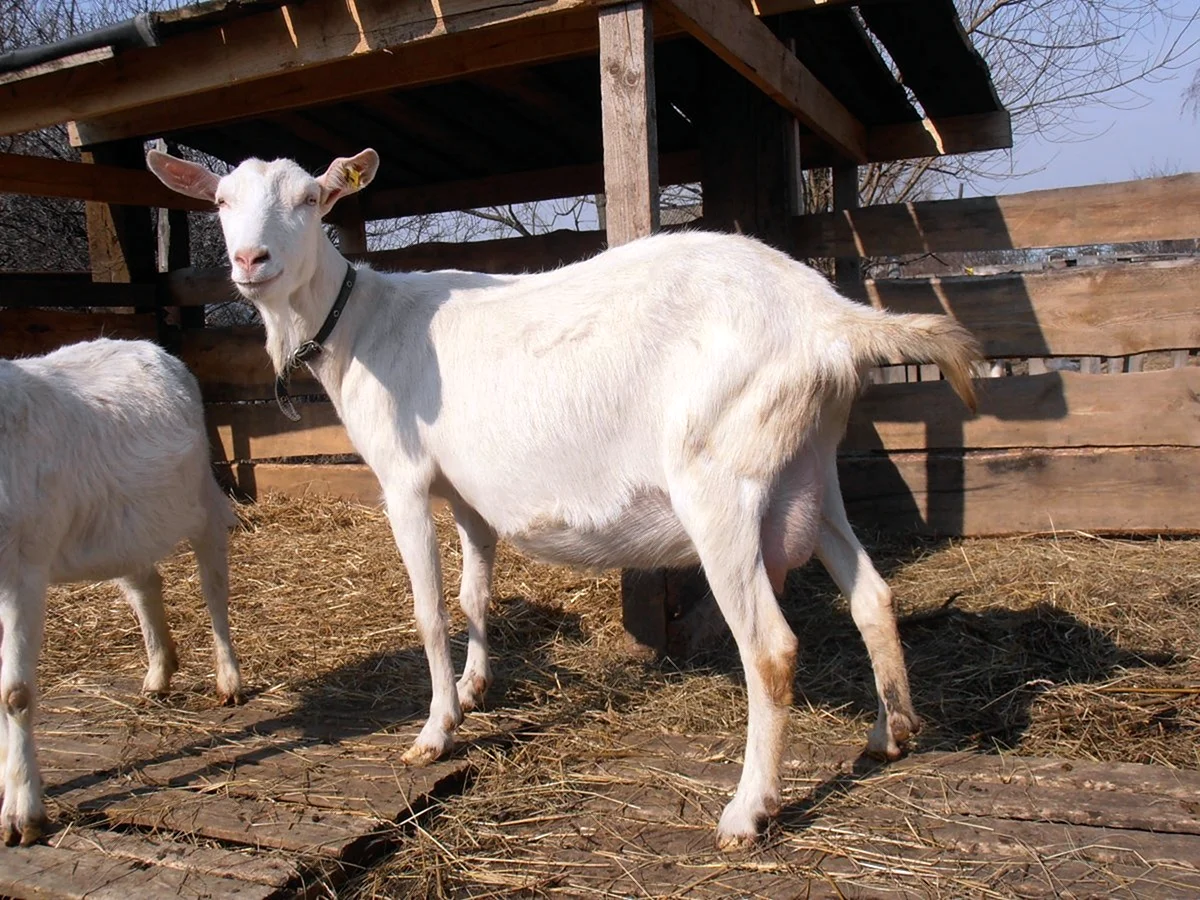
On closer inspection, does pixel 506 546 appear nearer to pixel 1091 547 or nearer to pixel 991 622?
pixel 991 622

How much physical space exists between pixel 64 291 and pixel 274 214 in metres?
4.83

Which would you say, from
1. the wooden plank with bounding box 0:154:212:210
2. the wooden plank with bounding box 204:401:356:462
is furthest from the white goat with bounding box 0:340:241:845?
the wooden plank with bounding box 204:401:356:462

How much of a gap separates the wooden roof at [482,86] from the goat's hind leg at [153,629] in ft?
7.66

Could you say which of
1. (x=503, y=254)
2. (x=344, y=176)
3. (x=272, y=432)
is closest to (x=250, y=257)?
(x=344, y=176)

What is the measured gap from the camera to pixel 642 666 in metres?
4.44

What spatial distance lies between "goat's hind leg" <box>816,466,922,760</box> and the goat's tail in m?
0.57

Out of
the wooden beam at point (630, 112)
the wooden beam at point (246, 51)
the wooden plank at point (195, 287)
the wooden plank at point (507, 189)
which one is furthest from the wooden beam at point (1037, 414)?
the wooden plank at point (195, 287)

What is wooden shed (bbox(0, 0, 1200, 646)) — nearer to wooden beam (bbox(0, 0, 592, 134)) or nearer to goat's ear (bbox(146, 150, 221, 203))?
wooden beam (bbox(0, 0, 592, 134))

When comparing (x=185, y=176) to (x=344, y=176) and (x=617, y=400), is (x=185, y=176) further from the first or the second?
(x=617, y=400)

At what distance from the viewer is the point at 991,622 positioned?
179 inches

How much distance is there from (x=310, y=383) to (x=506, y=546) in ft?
8.75

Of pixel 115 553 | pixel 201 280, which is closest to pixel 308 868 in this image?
pixel 115 553

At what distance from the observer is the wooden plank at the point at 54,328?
7293 mm

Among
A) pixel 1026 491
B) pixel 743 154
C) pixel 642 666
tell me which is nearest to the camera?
pixel 642 666
